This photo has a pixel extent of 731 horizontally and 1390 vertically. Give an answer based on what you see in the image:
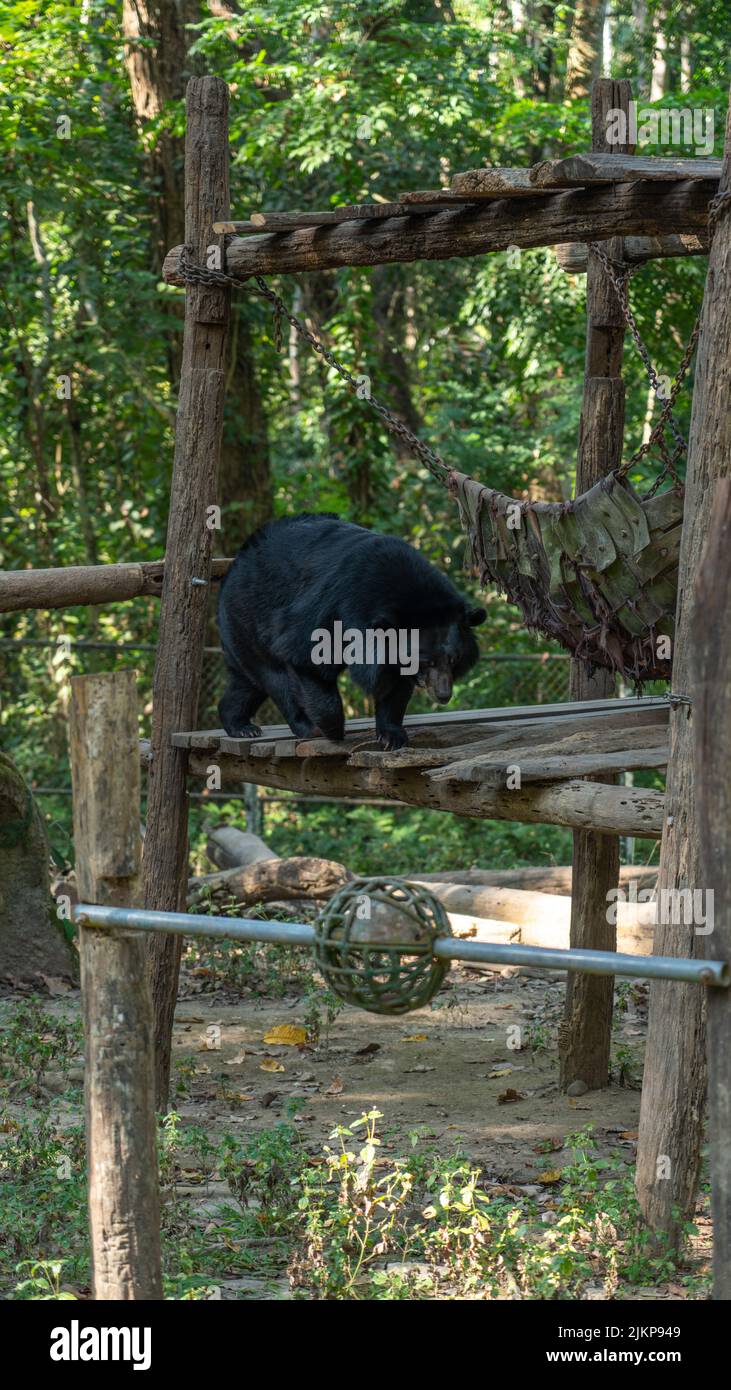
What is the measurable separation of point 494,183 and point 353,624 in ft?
5.66

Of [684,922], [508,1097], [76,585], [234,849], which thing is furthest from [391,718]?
[234,849]

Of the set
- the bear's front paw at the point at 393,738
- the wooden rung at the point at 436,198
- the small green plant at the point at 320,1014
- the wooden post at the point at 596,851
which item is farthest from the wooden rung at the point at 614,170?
the small green plant at the point at 320,1014

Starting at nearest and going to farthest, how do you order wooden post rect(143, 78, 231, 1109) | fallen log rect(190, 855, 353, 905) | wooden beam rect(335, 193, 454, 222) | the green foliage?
wooden beam rect(335, 193, 454, 222) < wooden post rect(143, 78, 231, 1109) < fallen log rect(190, 855, 353, 905) < the green foliage

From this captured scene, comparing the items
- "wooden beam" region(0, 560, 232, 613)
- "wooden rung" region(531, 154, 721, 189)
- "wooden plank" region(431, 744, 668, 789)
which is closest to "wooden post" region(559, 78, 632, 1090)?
"wooden plank" region(431, 744, 668, 789)

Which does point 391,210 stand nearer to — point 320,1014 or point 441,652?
point 441,652

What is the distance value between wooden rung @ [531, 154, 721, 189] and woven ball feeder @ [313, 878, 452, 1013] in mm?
2477

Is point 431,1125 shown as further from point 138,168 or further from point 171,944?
point 138,168

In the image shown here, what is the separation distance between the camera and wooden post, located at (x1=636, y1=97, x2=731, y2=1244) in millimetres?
4062

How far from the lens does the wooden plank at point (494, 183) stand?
452 cm

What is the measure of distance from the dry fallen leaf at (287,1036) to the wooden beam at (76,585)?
2.40 metres

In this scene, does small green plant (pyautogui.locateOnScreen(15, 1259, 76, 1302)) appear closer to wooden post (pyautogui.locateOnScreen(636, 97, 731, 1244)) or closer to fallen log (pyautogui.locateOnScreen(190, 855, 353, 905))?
wooden post (pyautogui.locateOnScreen(636, 97, 731, 1244))

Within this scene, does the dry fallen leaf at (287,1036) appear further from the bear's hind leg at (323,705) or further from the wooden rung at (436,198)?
the wooden rung at (436,198)

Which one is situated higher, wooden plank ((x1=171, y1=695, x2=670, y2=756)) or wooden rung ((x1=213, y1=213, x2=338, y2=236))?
wooden rung ((x1=213, y1=213, x2=338, y2=236))

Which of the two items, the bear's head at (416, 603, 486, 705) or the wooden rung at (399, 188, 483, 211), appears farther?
the bear's head at (416, 603, 486, 705)
